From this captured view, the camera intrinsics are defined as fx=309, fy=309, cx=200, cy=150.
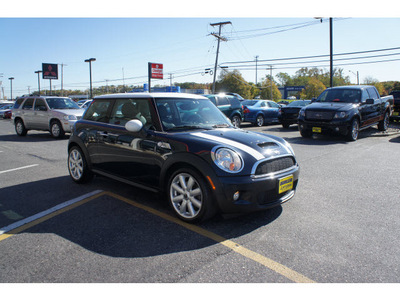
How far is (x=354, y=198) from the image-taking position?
4730 millimetres

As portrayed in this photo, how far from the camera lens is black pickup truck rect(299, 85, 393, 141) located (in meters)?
10.6

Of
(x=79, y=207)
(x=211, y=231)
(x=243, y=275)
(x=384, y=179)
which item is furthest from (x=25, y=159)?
(x=384, y=179)

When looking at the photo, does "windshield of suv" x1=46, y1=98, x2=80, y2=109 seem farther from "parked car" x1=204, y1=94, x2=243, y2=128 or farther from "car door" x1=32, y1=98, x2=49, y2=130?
"parked car" x1=204, y1=94, x2=243, y2=128

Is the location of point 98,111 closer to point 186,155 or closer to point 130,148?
point 130,148

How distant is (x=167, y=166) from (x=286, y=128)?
12974 mm

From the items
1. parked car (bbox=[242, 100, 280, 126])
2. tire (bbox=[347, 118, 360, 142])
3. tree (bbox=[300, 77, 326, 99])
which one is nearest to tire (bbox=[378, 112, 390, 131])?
tire (bbox=[347, 118, 360, 142])

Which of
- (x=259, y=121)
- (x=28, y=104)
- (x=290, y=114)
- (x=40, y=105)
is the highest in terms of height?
(x=28, y=104)

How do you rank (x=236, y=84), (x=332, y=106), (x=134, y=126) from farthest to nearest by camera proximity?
(x=236, y=84) < (x=332, y=106) < (x=134, y=126)

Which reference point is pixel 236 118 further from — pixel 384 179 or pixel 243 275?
pixel 243 275

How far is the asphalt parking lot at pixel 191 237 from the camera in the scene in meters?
2.67

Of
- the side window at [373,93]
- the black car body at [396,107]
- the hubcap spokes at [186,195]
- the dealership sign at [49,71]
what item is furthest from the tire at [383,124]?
the dealership sign at [49,71]

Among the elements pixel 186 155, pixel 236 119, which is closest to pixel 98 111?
pixel 186 155

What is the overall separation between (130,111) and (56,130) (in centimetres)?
906

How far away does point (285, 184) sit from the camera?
377 cm
